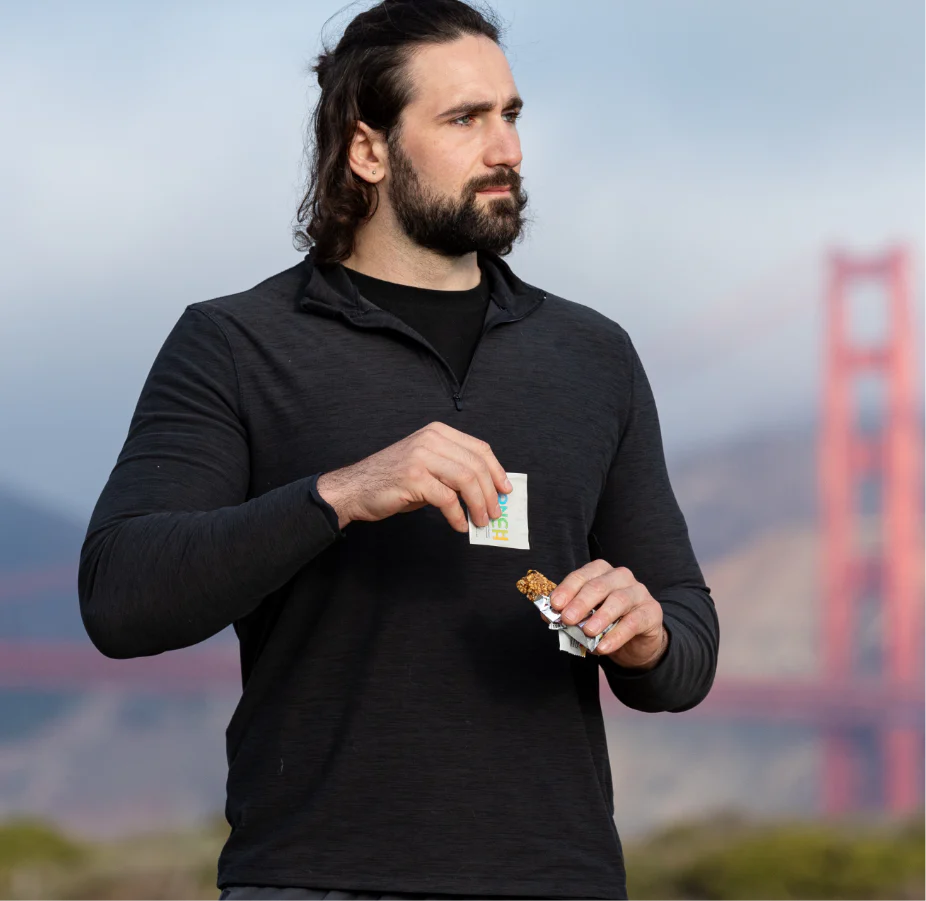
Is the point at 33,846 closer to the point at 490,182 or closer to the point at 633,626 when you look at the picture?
the point at 490,182

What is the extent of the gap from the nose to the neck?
12 centimetres

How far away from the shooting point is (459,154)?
5.39 feet

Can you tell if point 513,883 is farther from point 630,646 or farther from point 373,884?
point 630,646

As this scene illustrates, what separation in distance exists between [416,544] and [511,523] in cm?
15

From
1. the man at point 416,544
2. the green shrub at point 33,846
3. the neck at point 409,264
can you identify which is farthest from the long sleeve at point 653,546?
the green shrub at point 33,846

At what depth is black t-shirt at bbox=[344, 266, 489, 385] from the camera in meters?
1.61

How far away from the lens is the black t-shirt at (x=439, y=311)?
5.27ft

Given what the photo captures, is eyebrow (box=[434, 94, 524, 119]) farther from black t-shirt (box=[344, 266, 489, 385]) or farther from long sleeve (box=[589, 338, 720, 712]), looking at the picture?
long sleeve (box=[589, 338, 720, 712])

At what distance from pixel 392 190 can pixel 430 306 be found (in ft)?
0.54

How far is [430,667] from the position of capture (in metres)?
1.40

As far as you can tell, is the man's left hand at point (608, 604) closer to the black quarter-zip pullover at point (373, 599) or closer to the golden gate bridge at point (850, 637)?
the black quarter-zip pullover at point (373, 599)

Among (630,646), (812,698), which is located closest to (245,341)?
(630,646)

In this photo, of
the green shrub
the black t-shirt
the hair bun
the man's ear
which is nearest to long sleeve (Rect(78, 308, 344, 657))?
the black t-shirt

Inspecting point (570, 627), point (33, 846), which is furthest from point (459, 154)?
point (33, 846)
